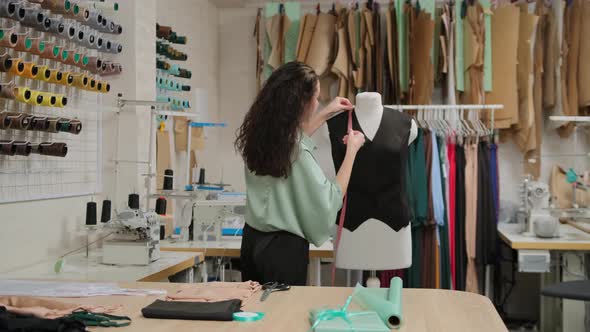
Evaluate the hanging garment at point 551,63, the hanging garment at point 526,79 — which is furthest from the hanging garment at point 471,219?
the hanging garment at point 551,63

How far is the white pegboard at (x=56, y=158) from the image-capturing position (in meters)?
2.72

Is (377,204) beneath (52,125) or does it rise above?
beneath

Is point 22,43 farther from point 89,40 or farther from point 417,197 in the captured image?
point 417,197

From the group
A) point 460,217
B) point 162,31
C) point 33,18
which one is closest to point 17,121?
point 33,18

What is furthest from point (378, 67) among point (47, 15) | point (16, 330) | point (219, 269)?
point (16, 330)

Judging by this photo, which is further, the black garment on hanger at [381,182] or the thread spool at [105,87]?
the black garment on hanger at [381,182]

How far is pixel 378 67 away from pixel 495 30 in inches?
36.7

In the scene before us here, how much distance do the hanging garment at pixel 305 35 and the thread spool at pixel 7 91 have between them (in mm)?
2989

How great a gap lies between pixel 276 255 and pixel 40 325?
112cm

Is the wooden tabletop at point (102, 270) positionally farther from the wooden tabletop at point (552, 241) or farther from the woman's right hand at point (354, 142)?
the wooden tabletop at point (552, 241)

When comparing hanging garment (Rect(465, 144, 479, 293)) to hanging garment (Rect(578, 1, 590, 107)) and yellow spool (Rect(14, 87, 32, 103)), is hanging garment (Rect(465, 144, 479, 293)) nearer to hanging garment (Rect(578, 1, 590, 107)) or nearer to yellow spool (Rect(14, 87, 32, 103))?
hanging garment (Rect(578, 1, 590, 107))

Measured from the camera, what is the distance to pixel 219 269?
3707mm

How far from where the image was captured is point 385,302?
1.65m

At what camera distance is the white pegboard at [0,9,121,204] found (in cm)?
272
